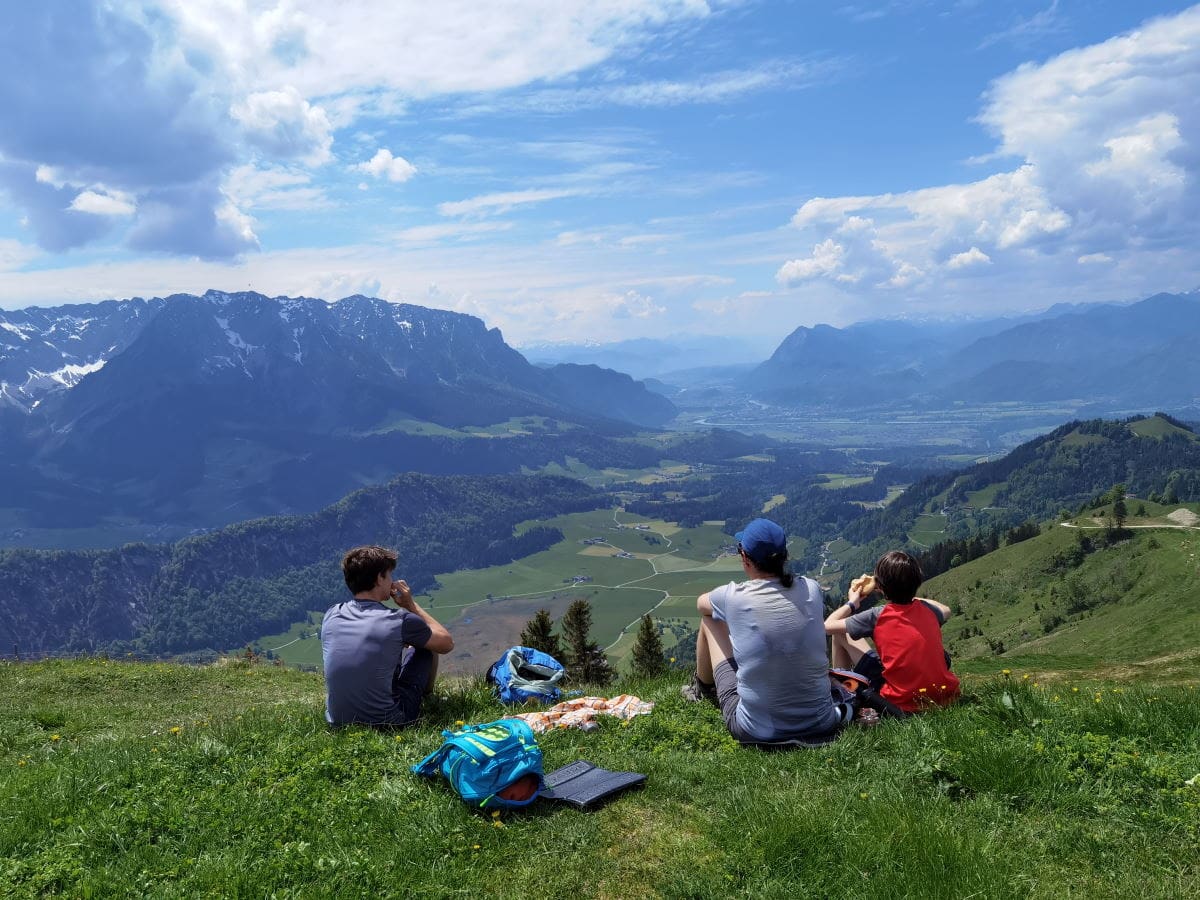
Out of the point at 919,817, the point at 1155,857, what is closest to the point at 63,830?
the point at 919,817

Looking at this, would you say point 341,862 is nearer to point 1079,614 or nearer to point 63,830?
point 63,830

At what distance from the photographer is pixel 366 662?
9609mm

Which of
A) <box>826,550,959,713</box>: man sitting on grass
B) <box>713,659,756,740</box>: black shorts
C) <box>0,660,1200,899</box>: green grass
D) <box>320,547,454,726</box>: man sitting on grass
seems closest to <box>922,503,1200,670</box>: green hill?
<box>826,550,959,713</box>: man sitting on grass

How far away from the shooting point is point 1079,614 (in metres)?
108

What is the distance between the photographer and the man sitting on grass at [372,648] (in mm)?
9594

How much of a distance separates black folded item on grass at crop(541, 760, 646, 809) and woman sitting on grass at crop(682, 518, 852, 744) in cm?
189

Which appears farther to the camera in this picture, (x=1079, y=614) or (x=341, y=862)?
(x=1079, y=614)

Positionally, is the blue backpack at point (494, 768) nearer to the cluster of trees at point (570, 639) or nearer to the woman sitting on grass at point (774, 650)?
the woman sitting on grass at point (774, 650)

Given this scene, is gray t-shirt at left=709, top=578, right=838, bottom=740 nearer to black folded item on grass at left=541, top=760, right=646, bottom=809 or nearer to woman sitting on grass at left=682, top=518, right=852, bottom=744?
woman sitting on grass at left=682, top=518, right=852, bottom=744

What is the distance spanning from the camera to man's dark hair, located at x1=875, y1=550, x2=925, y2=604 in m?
9.52

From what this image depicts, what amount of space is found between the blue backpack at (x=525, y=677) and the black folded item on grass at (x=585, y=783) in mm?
4081

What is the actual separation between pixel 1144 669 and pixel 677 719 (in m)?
24.2

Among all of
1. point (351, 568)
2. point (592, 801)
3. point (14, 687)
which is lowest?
point (14, 687)

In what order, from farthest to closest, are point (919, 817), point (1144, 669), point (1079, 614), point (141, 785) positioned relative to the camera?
point (1079, 614)
point (1144, 669)
point (141, 785)
point (919, 817)
